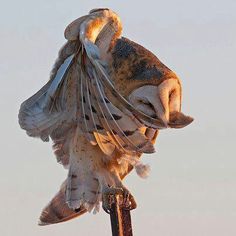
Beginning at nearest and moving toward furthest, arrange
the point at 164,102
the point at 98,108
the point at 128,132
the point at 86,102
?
the point at 164,102, the point at 128,132, the point at 98,108, the point at 86,102

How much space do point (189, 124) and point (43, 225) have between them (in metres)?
2.01

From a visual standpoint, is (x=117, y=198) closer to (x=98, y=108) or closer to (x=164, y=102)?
(x=98, y=108)

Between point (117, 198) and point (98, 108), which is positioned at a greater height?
point (98, 108)

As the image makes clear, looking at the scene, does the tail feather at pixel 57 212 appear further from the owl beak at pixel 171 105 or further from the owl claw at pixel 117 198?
the owl beak at pixel 171 105

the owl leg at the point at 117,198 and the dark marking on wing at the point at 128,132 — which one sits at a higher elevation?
the dark marking on wing at the point at 128,132

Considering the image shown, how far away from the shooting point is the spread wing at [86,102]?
52.5ft

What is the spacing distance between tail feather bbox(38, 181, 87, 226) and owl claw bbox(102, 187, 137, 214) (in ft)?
1.94

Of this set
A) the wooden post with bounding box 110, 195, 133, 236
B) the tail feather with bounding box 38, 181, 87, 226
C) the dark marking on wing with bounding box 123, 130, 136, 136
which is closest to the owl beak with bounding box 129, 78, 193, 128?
the dark marking on wing with bounding box 123, 130, 136, 136

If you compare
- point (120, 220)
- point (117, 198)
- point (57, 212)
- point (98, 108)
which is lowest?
point (120, 220)

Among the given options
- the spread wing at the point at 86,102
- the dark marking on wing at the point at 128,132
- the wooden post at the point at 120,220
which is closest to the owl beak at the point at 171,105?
the spread wing at the point at 86,102

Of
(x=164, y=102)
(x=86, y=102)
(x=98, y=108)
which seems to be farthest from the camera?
(x=86, y=102)

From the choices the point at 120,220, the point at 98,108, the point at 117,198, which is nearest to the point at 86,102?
the point at 98,108

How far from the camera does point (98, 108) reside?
53.0 feet

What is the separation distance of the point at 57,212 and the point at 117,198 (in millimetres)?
896
